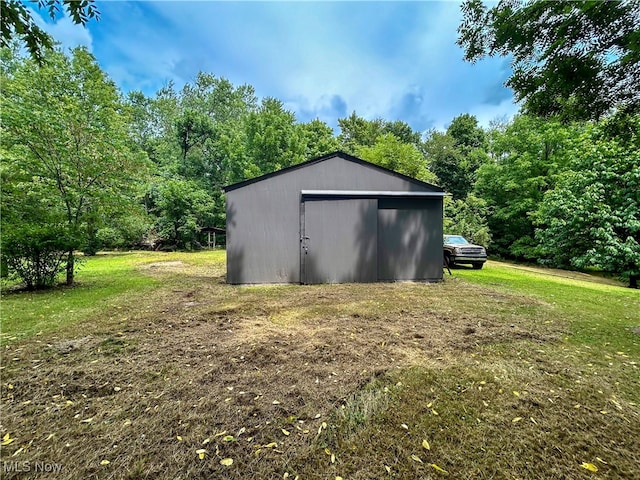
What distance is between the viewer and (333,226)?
7969 mm

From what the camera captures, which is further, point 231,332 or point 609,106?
point 231,332

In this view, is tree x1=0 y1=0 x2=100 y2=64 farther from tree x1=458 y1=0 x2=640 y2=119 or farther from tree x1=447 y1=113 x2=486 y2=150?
tree x1=447 y1=113 x2=486 y2=150

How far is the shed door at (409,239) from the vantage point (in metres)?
8.19

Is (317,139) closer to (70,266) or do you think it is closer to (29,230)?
(70,266)

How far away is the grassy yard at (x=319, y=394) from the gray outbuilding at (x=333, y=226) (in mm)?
2771

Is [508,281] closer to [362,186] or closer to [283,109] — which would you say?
[362,186]

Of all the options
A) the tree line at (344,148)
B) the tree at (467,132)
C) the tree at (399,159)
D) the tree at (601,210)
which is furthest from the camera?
the tree at (467,132)

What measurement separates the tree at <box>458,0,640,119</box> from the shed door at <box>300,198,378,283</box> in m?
4.66

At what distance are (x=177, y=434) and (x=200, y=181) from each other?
26429mm

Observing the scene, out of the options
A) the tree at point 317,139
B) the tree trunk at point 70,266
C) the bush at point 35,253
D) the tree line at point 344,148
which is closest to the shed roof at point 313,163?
the tree line at point 344,148

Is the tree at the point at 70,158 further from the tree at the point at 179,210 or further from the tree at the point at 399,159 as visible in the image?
the tree at the point at 399,159

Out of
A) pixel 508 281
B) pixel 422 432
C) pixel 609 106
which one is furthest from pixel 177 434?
pixel 508 281

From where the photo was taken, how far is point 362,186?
26.6 feet

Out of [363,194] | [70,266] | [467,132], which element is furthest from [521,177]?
[70,266]
